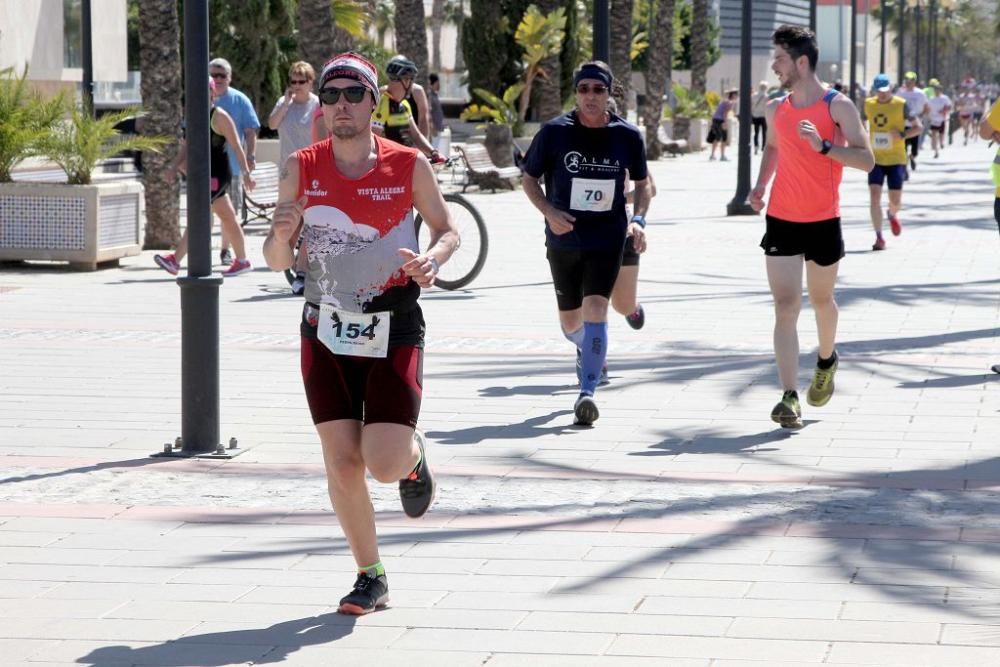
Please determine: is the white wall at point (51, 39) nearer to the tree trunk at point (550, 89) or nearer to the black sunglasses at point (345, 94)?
the tree trunk at point (550, 89)

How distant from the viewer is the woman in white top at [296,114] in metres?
15.1

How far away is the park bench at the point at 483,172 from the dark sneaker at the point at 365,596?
69.0 ft

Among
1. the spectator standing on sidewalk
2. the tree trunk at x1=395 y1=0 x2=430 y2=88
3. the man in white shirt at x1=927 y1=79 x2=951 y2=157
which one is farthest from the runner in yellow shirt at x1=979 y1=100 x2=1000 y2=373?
the man in white shirt at x1=927 y1=79 x2=951 y2=157

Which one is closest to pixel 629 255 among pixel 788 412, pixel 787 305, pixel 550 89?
pixel 787 305

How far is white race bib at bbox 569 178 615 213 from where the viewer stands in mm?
8477

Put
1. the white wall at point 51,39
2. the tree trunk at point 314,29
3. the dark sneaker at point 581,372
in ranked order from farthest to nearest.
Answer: the white wall at point 51,39 < the tree trunk at point 314,29 < the dark sneaker at point 581,372

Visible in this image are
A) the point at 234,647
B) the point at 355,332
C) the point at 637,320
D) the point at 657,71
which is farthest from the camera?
the point at 657,71

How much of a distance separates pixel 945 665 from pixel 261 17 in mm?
29724

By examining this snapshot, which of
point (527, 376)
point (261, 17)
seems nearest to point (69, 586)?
point (527, 376)

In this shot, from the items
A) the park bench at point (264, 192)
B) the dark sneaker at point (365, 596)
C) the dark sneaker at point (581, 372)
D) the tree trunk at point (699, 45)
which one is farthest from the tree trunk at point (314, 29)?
the tree trunk at point (699, 45)

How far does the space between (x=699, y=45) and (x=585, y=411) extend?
4225 centimetres

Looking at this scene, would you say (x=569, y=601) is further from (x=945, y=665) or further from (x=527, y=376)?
(x=527, y=376)

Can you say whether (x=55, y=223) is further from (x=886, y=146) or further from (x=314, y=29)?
(x=886, y=146)

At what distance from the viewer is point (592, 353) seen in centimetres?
853
